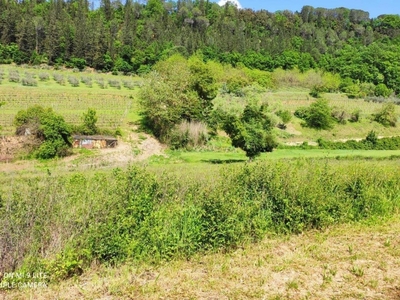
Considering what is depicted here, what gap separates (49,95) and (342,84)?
244 feet

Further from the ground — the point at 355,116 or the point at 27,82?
the point at 27,82

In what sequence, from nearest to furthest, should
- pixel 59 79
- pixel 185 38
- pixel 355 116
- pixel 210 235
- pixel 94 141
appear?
1. pixel 210 235
2. pixel 94 141
3. pixel 355 116
4. pixel 59 79
5. pixel 185 38

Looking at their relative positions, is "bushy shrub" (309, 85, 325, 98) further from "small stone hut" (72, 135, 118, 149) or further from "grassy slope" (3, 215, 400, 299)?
"grassy slope" (3, 215, 400, 299)

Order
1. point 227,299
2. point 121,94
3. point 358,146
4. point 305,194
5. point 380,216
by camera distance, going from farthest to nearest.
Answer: point 121,94
point 358,146
point 380,216
point 305,194
point 227,299

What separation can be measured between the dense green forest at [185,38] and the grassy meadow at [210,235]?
3308 inches

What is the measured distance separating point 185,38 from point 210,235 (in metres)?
106

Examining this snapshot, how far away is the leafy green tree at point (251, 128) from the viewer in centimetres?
2672

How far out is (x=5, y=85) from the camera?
51969mm

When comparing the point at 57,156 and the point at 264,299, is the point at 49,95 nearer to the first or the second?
the point at 57,156

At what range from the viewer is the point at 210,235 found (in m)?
7.22

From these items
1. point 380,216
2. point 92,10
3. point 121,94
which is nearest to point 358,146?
point 121,94

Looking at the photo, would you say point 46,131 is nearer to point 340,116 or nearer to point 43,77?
point 43,77

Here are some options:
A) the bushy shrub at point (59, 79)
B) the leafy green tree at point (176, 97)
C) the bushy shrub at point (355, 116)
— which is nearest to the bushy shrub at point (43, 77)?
the bushy shrub at point (59, 79)

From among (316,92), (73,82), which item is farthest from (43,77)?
(316,92)
